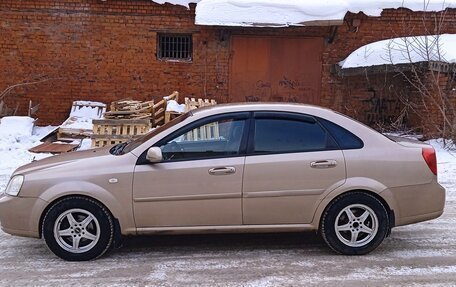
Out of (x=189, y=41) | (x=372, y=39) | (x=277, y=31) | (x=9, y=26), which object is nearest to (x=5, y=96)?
(x=9, y=26)

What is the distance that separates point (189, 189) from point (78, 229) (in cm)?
112

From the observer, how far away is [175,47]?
13109 millimetres

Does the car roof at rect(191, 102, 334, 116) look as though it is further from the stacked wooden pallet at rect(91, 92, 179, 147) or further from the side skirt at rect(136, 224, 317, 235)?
the stacked wooden pallet at rect(91, 92, 179, 147)

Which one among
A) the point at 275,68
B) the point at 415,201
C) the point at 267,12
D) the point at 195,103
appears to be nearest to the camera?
the point at 415,201

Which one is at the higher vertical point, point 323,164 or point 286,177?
point 323,164

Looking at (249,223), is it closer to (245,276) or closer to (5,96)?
(245,276)

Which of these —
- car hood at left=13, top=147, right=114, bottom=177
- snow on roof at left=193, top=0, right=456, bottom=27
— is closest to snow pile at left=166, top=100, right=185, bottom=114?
snow on roof at left=193, top=0, right=456, bottom=27

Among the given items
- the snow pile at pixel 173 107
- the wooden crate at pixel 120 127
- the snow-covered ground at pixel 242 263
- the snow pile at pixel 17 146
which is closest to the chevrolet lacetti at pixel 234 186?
the snow-covered ground at pixel 242 263

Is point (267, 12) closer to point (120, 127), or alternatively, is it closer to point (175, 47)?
point (175, 47)

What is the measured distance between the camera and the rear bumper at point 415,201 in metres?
5.27

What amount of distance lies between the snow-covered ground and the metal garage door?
7275 mm

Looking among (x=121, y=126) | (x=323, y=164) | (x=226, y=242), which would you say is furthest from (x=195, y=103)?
(x=323, y=164)

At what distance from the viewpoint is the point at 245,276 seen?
4.75 meters

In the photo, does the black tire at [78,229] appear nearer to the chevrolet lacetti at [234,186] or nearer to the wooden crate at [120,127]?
the chevrolet lacetti at [234,186]
